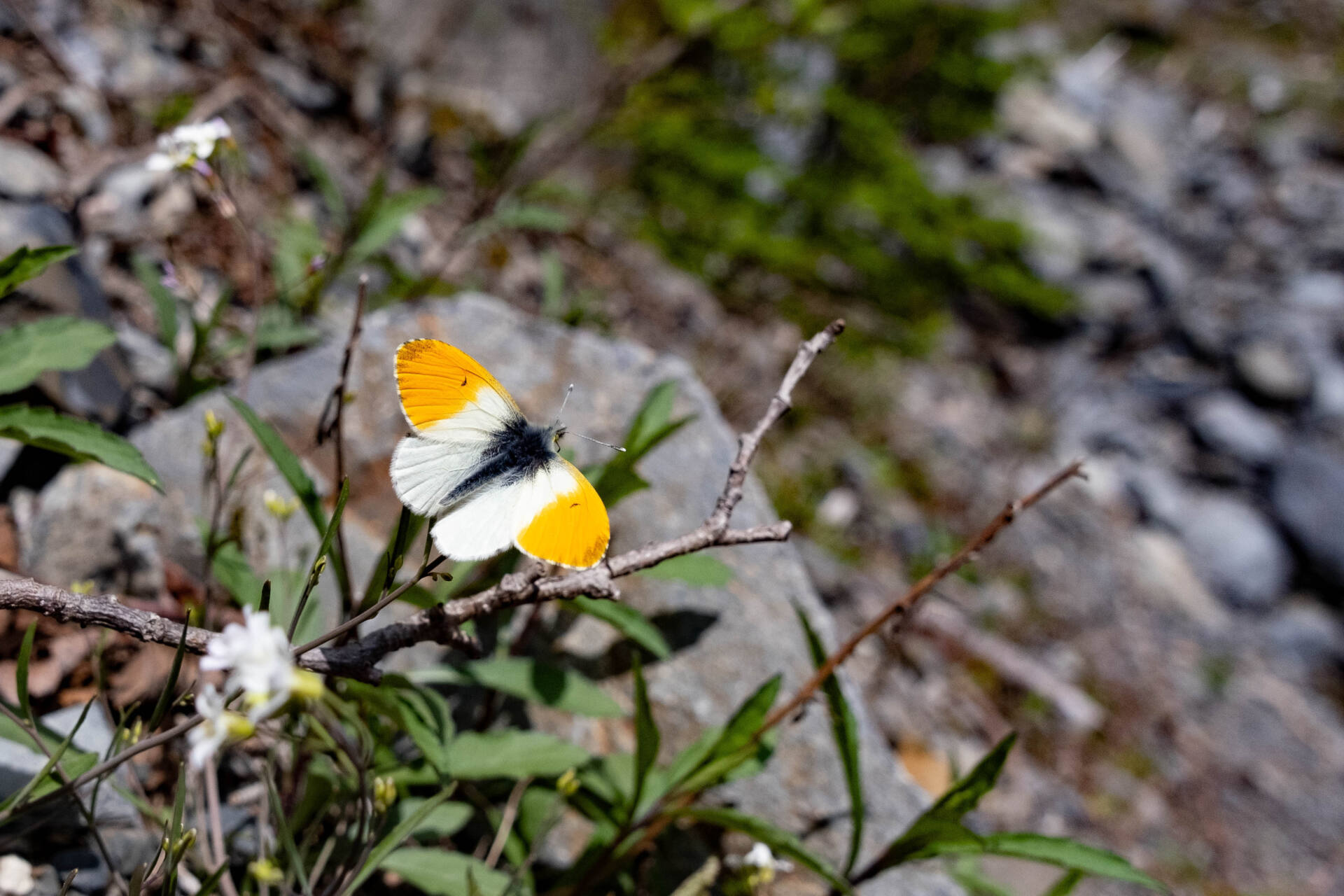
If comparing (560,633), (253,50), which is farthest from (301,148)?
(560,633)

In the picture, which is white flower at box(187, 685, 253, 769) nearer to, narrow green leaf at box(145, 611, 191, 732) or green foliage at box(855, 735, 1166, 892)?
narrow green leaf at box(145, 611, 191, 732)

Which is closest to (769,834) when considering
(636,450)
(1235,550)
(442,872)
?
(442,872)

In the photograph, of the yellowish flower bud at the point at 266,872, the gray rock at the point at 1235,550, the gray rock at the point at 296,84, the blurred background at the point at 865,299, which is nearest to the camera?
the yellowish flower bud at the point at 266,872

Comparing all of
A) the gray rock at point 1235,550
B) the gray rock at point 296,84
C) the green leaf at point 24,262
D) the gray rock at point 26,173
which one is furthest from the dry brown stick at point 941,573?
the gray rock at point 1235,550

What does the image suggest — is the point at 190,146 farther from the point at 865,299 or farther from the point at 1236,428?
the point at 1236,428

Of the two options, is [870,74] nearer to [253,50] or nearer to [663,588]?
[253,50]

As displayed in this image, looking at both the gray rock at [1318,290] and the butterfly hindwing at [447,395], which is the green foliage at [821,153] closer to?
the butterfly hindwing at [447,395]
